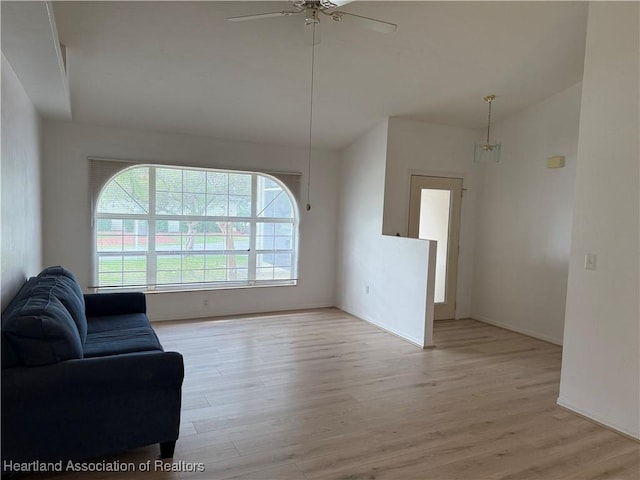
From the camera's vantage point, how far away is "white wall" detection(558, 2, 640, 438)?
2895 mm

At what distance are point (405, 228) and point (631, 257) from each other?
2851 millimetres

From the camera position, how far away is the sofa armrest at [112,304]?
12.4 feet

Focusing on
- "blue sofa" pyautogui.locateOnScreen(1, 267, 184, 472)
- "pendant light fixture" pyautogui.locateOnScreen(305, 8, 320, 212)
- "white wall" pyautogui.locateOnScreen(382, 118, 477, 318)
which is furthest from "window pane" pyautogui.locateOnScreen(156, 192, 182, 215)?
"blue sofa" pyautogui.locateOnScreen(1, 267, 184, 472)

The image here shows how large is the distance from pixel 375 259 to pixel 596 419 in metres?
2.97

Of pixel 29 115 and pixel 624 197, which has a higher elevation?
pixel 29 115

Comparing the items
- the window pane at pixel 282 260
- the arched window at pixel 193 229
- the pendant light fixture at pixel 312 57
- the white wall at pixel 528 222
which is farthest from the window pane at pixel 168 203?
the white wall at pixel 528 222

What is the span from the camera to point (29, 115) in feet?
12.2

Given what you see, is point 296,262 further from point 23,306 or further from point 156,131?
point 23,306

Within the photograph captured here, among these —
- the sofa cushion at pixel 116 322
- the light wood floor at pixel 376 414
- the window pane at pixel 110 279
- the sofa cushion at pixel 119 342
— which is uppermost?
the window pane at pixel 110 279

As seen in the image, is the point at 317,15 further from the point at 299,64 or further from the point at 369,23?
the point at 299,64

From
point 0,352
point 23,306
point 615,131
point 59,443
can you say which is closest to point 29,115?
point 23,306

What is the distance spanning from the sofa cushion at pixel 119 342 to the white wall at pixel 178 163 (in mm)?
2118

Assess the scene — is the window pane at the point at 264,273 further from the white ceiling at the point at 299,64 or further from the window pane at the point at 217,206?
the white ceiling at the point at 299,64

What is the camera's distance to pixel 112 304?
12.6 ft
